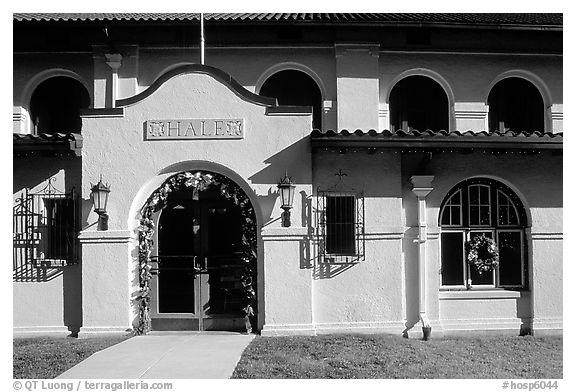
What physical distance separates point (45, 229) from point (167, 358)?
360 centimetres

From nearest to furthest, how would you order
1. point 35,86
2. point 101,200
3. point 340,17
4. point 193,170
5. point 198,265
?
point 101,200 → point 193,170 → point 198,265 → point 340,17 → point 35,86

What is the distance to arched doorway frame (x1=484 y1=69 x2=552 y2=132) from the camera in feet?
39.3

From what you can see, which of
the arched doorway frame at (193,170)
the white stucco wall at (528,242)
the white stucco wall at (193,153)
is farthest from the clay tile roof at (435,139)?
the arched doorway frame at (193,170)

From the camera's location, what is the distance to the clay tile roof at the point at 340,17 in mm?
Result: 11047

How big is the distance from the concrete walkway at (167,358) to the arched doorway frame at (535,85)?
6837 mm

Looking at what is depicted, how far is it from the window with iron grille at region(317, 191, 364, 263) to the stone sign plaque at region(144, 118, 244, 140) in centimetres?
181

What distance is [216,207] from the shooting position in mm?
10633

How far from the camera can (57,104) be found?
1177 centimetres

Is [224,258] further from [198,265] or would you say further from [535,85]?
[535,85]

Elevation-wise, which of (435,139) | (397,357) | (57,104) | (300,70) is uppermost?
(300,70)

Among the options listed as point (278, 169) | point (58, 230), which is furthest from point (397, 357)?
point (58, 230)

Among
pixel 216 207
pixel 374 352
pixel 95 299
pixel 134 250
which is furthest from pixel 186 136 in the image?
pixel 374 352
